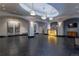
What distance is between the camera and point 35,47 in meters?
4.41

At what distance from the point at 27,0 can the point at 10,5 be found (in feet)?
1.20

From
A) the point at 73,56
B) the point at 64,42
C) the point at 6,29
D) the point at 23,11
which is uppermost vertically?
the point at 23,11

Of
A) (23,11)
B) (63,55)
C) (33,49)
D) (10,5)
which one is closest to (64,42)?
(63,55)

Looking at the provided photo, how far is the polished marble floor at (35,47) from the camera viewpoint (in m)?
4.29

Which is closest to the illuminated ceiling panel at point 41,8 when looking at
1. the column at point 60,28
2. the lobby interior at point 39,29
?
the lobby interior at point 39,29

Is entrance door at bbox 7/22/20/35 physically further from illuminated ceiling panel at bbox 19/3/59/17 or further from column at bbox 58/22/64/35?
column at bbox 58/22/64/35

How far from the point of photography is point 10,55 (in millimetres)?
4246

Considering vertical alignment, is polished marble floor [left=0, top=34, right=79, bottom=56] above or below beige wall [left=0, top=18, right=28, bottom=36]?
below

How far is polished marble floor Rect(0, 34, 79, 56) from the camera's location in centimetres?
429

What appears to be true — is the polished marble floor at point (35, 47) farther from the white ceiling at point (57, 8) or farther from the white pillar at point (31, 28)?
the white ceiling at point (57, 8)

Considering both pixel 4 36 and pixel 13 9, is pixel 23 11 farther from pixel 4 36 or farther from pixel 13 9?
pixel 4 36

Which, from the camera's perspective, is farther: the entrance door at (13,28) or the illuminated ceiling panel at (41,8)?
the entrance door at (13,28)

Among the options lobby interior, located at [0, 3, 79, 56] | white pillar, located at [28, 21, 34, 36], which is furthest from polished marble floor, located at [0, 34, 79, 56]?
white pillar, located at [28, 21, 34, 36]

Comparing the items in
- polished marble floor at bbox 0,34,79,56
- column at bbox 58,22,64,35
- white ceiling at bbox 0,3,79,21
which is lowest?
polished marble floor at bbox 0,34,79,56
